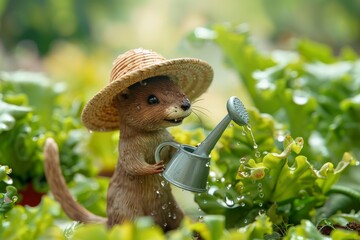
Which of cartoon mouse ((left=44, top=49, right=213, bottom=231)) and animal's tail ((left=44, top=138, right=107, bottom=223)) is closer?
cartoon mouse ((left=44, top=49, right=213, bottom=231))

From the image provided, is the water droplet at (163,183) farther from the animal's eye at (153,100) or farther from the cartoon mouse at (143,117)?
the animal's eye at (153,100)

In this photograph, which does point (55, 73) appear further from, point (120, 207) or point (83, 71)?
point (120, 207)

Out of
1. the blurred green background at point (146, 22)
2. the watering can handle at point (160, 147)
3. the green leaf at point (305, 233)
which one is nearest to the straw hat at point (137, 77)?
the watering can handle at point (160, 147)

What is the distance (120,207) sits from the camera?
1.05 m

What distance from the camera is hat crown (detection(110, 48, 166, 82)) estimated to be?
101 cm

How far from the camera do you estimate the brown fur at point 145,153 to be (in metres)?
1.01

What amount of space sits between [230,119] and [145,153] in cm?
14

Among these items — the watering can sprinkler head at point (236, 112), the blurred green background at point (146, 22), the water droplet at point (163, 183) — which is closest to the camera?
the watering can sprinkler head at point (236, 112)

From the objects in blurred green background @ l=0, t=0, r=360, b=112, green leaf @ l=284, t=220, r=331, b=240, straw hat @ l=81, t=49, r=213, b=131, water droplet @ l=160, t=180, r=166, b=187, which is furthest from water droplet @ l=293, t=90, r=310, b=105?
blurred green background @ l=0, t=0, r=360, b=112

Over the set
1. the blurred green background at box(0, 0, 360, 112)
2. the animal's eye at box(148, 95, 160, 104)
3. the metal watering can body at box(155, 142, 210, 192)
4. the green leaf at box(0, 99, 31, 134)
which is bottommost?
the blurred green background at box(0, 0, 360, 112)

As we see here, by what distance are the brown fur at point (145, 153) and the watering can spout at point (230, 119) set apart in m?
0.05

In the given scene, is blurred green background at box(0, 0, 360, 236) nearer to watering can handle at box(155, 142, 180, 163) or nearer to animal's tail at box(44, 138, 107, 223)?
animal's tail at box(44, 138, 107, 223)

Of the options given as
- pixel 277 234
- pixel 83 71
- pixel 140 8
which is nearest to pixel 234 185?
pixel 277 234

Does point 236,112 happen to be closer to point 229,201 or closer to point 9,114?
point 229,201
